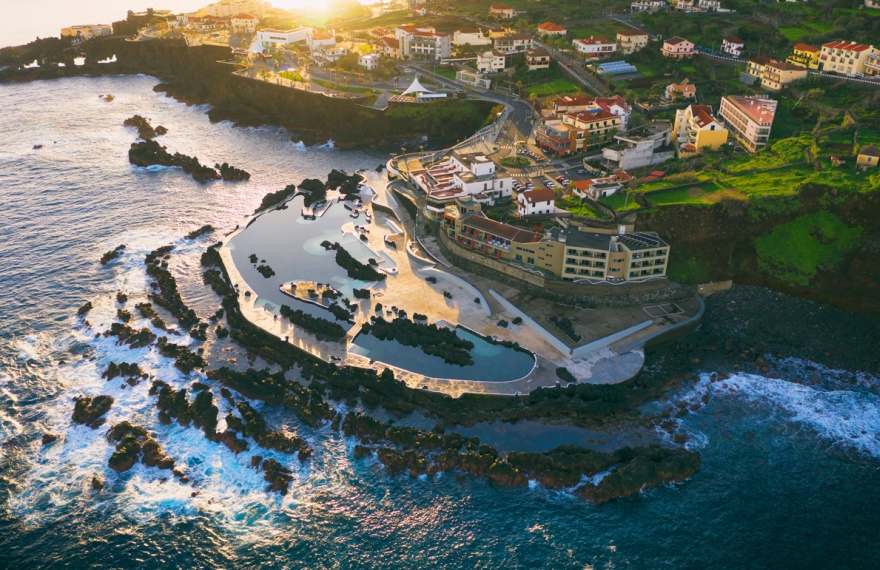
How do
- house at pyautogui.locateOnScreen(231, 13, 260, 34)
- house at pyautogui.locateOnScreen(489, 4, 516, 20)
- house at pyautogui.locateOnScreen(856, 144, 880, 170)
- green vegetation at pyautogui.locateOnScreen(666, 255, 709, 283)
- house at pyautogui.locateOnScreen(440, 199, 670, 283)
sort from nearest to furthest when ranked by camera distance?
house at pyautogui.locateOnScreen(440, 199, 670, 283)
green vegetation at pyautogui.locateOnScreen(666, 255, 709, 283)
house at pyautogui.locateOnScreen(856, 144, 880, 170)
house at pyautogui.locateOnScreen(489, 4, 516, 20)
house at pyautogui.locateOnScreen(231, 13, 260, 34)

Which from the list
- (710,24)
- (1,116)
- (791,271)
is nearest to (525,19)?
(710,24)

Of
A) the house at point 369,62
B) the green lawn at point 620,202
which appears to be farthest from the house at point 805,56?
the house at point 369,62

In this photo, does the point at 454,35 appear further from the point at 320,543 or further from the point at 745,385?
the point at 320,543

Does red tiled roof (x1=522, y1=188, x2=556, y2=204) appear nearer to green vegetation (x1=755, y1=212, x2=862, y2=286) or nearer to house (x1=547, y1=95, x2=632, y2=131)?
green vegetation (x1=755, y1=212, x2=862, y2=286)

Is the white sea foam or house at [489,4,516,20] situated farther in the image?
house at [489,4,516,20]

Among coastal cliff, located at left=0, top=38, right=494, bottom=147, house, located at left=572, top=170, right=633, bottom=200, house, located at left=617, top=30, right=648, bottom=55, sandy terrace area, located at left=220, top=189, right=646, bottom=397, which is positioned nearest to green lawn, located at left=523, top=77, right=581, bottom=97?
coastal cliff, located at left=0, top=38, right=494, bottom=147

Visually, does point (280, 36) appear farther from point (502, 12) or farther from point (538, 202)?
point (538, 202)
